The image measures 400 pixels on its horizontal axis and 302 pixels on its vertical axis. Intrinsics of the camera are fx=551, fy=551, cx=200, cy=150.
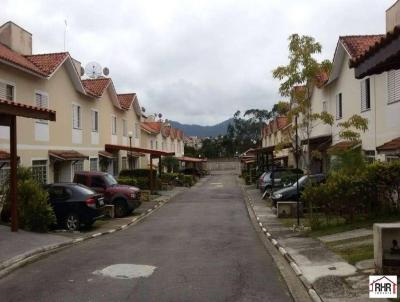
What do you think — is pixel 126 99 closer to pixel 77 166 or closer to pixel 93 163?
pixel 93 163

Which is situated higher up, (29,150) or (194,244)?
(29,150)

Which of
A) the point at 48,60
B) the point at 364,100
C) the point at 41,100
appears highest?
the point at 48,60

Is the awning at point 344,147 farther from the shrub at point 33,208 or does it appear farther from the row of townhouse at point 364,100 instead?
the shrub at point 33,208

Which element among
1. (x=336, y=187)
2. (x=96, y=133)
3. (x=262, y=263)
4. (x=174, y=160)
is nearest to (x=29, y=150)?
(x=96, y=133)

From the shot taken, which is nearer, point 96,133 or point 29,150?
point 29,150

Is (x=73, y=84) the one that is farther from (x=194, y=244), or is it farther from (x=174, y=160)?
(x=174, y=160)

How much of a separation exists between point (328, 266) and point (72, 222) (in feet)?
32.0

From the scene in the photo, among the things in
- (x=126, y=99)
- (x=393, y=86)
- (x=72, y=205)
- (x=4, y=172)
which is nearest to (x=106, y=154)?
(x=126, y=99)

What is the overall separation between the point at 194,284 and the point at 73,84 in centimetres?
2147

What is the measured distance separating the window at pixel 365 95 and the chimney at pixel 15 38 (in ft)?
50.8

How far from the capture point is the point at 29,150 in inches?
902

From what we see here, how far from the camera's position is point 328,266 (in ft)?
32.7

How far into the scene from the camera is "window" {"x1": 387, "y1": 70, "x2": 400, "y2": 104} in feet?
59.6

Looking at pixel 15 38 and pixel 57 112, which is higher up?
pixel 15 38
